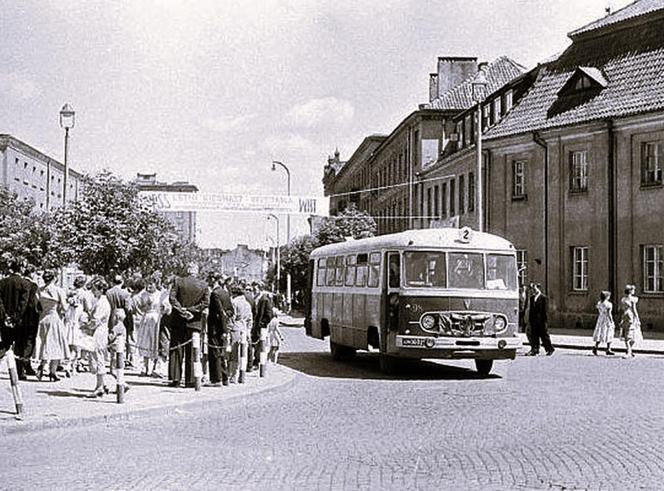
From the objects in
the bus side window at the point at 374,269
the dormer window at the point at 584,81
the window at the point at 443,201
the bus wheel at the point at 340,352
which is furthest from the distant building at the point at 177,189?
the bus side window at the point at 374,269

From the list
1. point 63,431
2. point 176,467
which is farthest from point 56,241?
point 176,467

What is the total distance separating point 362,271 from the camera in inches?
799

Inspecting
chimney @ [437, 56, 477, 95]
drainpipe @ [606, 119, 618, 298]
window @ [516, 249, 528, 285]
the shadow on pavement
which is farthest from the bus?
chimney @ [437, 56, 477, 95]

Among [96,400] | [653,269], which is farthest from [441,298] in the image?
[653,269]

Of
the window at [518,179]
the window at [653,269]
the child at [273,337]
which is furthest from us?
the window at [518,179]

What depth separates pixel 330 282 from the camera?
23.4m

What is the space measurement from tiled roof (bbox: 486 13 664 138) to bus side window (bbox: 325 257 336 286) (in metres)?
14.9

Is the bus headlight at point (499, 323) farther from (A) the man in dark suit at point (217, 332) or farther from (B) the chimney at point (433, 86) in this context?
(B) the chimney at point (433, 86)

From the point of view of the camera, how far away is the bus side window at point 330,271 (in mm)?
23141

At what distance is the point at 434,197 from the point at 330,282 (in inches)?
1227

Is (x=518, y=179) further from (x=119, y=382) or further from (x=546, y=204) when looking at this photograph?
(x=119, y=382)

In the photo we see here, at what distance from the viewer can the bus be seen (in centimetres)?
1770

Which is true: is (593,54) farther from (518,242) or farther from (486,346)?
(486,346)

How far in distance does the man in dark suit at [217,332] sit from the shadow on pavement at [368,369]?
3274mm
